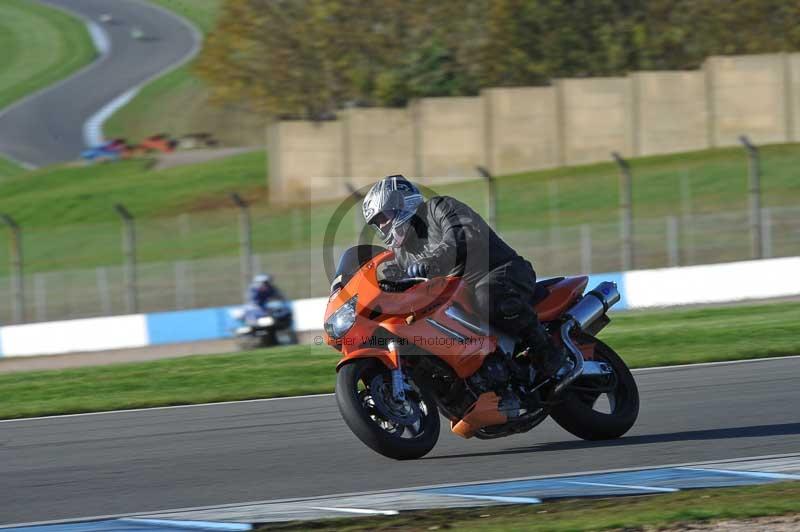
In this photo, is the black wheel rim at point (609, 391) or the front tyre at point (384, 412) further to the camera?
the black wheel rim at point (609, 391)

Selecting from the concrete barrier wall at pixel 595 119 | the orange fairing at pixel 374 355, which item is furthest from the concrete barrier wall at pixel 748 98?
the orange fairing at pixel 374 355

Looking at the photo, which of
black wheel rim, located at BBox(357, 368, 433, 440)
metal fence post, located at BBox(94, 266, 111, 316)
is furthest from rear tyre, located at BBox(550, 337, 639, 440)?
metal fence post, located at BBox(94, 266, 111, 316)

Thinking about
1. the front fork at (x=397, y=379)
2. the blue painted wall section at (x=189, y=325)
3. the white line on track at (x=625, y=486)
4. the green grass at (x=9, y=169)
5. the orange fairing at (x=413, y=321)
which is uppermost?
the green grass at (x=9, y=169)

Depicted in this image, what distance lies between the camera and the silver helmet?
7430 millimetres

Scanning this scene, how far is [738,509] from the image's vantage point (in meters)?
6.11

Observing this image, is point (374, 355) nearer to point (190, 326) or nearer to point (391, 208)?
point (391, 208)

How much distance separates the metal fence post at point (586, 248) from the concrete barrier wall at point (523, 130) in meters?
16.0

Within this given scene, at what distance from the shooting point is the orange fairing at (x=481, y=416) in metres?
7.62

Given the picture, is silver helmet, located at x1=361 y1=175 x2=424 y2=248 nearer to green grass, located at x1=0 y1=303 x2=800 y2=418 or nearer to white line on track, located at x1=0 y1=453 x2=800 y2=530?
white line on track, located at x1=0 y1=453 x2=800 y2=530

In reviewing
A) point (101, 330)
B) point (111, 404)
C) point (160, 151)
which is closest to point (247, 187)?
point (160, 151)

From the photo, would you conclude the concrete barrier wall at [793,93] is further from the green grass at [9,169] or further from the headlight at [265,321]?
the green grass at [9,169]

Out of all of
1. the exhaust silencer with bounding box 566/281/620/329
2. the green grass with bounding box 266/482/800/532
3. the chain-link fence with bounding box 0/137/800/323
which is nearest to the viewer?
the green grass with bounding box 266/482/800/532

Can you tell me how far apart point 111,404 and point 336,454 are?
13.5ft

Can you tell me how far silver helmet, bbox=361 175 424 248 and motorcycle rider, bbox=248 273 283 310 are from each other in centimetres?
1263
